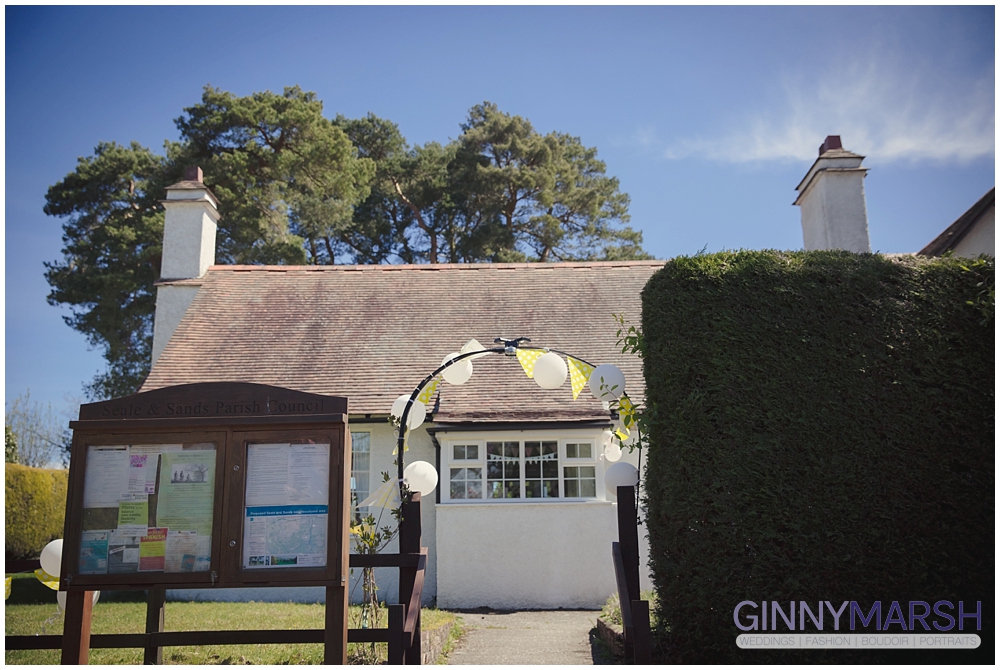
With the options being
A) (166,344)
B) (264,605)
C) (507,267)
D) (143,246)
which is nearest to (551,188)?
(507,267)

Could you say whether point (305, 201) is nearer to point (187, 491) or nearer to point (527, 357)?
point (527, 357)

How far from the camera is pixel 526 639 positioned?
8.21 m

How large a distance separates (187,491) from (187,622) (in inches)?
210

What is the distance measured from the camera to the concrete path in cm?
715

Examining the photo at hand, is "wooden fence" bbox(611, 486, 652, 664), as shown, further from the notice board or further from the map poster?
the map poster

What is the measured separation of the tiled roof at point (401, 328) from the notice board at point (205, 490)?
643cm

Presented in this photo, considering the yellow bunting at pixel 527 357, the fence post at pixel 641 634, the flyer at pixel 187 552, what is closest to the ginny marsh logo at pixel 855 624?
the fence post at pixel 641 634

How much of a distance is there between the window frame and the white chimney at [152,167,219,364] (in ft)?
22.4

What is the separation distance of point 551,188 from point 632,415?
21448 mm

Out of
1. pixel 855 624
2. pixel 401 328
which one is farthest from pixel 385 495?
pixel 401 328

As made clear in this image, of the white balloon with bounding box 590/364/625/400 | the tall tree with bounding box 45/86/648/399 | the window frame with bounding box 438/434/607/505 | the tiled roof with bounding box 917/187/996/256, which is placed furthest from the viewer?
the tall tree with bounding box 45/86/648/399

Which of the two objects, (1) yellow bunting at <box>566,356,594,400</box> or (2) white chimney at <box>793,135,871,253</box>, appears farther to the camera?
(2) white chimney at <box>793,135,871,253</box>

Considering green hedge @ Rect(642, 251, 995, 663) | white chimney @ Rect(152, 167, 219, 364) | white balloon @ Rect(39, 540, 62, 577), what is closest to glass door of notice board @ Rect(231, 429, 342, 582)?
green hedge @ Rect(642, 251, 995, 663)

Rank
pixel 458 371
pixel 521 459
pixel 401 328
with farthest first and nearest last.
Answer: pixel 401 328 → pixel 521 459 → pixel 458 371
